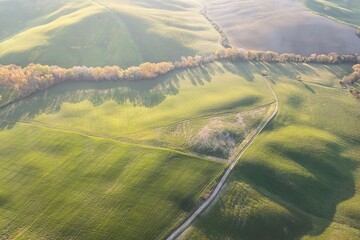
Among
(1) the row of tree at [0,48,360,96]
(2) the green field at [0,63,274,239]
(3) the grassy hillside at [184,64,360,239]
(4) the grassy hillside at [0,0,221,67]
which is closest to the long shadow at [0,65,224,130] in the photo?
(2) the green field at [0,63,274,239]

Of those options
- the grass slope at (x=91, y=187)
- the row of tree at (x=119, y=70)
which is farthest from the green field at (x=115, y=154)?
the row of tree at (x=119, y=70)

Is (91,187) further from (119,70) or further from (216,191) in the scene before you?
(119,70)

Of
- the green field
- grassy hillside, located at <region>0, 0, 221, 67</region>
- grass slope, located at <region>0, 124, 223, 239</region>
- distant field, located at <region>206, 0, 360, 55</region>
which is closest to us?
grass slope, located at <region>0, 124, 223, 239</region>

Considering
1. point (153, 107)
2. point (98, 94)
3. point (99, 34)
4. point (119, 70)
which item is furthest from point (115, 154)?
point (99, 34)

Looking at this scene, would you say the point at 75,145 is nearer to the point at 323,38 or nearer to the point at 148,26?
the point at 148,26

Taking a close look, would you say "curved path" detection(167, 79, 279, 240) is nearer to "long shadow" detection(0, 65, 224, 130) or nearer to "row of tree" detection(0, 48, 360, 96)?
"long shadow" detection(0, 65, 224, 130)

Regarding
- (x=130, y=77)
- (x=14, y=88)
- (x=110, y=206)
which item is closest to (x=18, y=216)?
(x=110, y=206)
